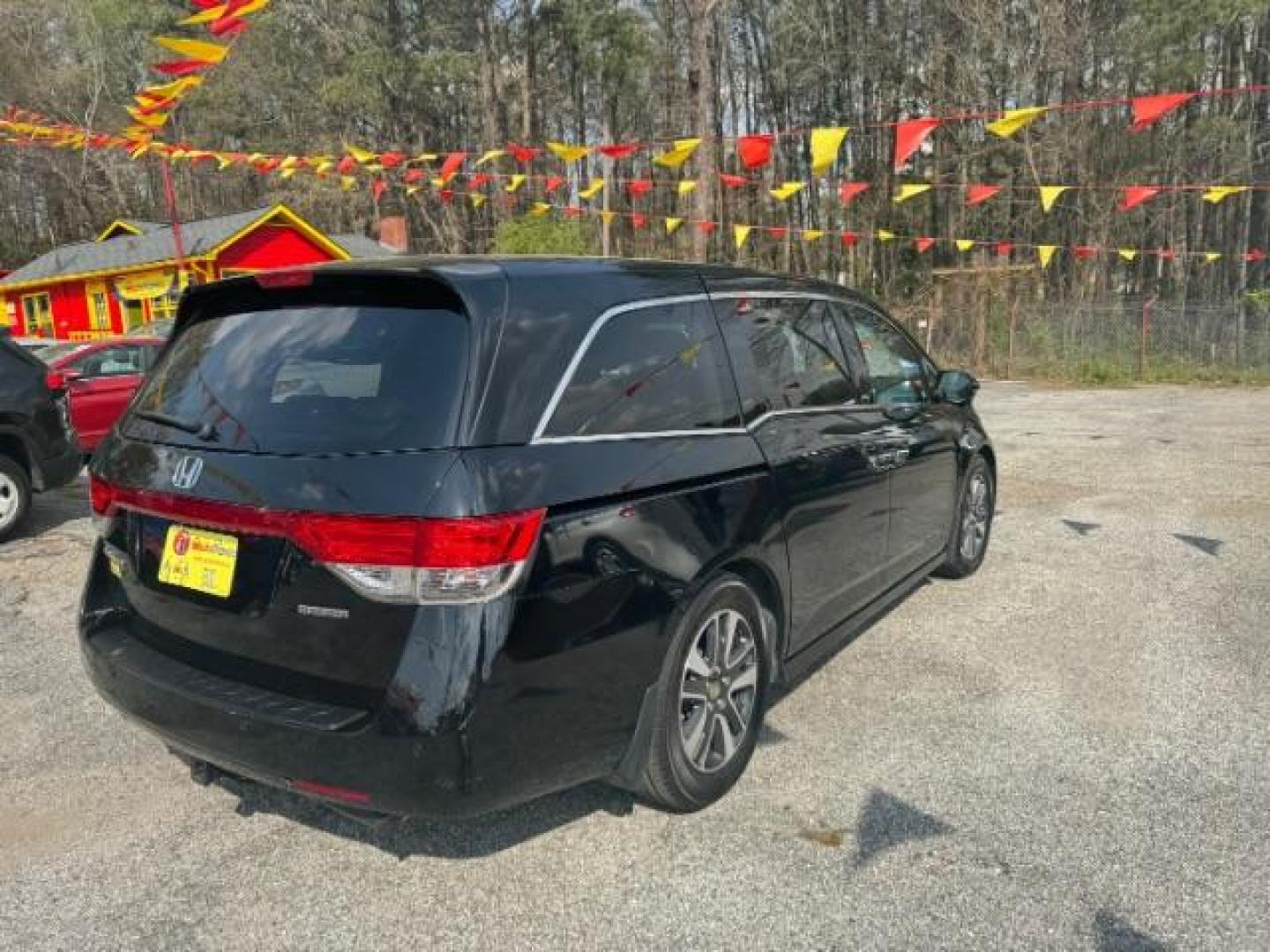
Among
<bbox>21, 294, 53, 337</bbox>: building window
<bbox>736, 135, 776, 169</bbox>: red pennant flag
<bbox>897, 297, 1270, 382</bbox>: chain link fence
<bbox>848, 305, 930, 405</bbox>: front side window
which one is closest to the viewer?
<bbox>848, 305, 930, 405</bbox>: front side window

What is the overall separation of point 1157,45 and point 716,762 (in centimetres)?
3230

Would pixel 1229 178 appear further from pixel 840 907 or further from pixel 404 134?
pixel 840 907

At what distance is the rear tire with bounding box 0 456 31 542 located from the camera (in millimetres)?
6809

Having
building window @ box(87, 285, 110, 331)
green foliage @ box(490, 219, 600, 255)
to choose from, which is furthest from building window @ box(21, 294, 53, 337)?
green foliage @ box(490, 219, 600, 255)

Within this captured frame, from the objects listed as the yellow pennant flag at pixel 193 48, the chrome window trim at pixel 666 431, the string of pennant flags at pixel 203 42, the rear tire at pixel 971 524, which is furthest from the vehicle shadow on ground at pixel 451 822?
the yellow pennant flag at pixel 193 48

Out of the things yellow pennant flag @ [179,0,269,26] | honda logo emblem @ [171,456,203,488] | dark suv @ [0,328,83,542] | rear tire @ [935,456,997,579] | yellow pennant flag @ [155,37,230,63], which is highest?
yellow pennant flag @ [179,0,269,26]

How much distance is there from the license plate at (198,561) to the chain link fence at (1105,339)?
67.5 ft

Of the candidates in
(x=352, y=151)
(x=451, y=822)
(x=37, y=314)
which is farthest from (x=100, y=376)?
(x=37, y=314)

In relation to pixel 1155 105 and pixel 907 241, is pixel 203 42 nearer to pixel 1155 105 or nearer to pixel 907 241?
pixel 1155 105

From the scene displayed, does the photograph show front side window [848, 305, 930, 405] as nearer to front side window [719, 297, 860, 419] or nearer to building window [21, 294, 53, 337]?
front side window [719, 297, 860, 419]

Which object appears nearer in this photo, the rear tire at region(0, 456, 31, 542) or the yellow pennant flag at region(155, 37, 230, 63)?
the rear tire at region(0, 456, 31, 542)

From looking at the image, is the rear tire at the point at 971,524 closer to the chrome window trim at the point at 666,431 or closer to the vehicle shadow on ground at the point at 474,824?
the chrome window trim at the point at 666,431

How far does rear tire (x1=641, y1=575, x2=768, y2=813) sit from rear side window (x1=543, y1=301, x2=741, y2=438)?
1.76ft

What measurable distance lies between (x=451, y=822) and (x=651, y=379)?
4.91ft
